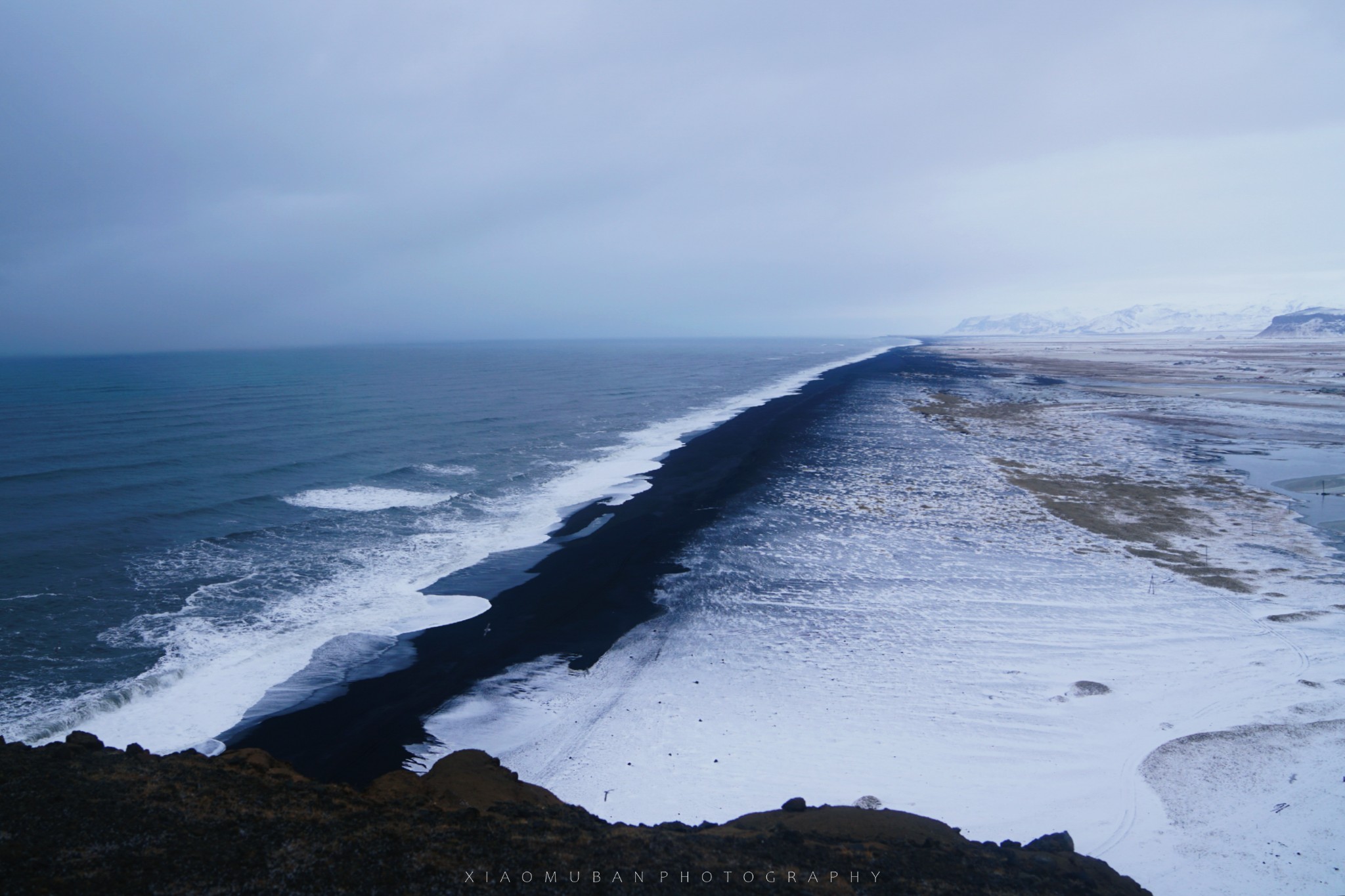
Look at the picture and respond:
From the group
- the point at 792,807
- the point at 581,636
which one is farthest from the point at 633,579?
the point at 792,807

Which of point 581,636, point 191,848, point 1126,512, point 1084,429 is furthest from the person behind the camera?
point 1084,429

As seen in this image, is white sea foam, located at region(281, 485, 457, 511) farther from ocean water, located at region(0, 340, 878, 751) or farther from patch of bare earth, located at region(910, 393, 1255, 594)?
patch of bare earth, located at region(910, 393, 1255, 594)

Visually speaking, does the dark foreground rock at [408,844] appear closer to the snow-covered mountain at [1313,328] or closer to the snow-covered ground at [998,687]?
the snow-covered ground at [998,687]

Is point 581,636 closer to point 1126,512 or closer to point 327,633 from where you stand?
point 327,633

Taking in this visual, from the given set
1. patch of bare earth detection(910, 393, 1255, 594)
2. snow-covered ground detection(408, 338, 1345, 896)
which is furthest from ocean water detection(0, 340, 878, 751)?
patch of bare earth detection(910, 393, 1255, 594)

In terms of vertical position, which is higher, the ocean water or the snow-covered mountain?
the snow-covered mountain

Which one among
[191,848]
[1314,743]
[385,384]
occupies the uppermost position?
[385,384]

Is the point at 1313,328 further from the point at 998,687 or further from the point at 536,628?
the point at 536,628
